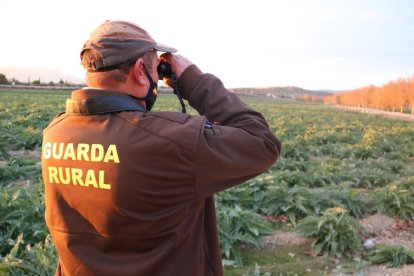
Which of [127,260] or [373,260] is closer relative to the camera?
[127,260]

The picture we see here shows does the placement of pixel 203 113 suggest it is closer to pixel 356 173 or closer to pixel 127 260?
pixel 127 260

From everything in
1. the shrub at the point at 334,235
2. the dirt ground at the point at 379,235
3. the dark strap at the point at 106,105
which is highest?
the dark strap at the point at 106,105

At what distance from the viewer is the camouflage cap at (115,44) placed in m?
1.76

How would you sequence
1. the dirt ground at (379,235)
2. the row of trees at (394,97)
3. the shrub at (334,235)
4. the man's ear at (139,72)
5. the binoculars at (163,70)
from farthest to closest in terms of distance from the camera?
the row of trees at (394,97) → the dirt ground at (379,235) → the shrub at (334,235) → the binoculars at (163,70) → the man's ear at (139,72)

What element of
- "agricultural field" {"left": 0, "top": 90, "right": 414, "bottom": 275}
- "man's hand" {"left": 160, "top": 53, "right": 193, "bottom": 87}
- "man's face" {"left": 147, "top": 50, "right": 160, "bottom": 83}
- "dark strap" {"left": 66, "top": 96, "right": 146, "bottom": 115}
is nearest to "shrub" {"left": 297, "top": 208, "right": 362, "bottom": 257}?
"agricultural field" {"left": 0, "top": 90, "right": 414, "bottom": 275}

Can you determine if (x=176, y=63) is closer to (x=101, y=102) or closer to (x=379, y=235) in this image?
(x=101, y=102)

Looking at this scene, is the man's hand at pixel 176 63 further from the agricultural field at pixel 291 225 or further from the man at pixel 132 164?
the agricultural field at pixel 291 225

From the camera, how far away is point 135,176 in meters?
1.70

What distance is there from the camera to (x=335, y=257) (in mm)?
5930

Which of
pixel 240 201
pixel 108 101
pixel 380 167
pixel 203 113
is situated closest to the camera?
pixel 108 101

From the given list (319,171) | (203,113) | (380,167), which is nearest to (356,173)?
(319,171)

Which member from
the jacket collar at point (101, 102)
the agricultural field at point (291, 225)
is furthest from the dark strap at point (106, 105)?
the agricultural field at point (291, 225)

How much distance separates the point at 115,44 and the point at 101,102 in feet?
0.82

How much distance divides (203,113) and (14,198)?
465 cm
